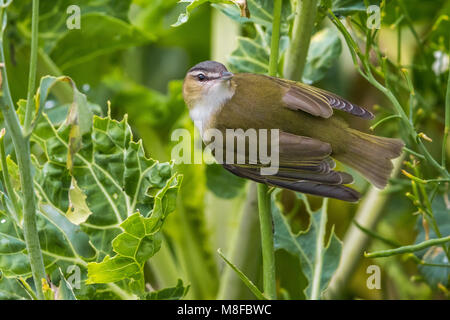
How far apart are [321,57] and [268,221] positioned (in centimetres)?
44

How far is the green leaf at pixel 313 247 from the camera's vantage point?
3.49 ft

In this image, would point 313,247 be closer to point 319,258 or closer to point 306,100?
point 319,258

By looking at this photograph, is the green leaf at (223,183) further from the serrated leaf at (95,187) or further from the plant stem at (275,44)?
the plant stem at (275,44)

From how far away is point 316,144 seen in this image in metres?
0.92

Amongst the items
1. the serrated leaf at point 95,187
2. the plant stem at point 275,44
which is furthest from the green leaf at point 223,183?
the plant stem at point 275,44

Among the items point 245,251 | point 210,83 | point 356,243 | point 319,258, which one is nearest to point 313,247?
point 319,258

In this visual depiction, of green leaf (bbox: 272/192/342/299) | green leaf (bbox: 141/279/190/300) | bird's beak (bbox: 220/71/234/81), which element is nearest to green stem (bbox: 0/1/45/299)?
green leaf (bbox: 141/279/190/300)

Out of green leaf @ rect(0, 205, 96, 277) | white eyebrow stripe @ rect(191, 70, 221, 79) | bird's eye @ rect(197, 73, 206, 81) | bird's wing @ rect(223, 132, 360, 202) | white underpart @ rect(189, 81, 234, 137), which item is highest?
white eyebrow stripe @ rect(191, 70, 221, 79)

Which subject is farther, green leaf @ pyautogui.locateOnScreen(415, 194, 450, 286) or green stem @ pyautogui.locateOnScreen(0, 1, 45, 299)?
green leaf @ pyautogui.locateOnScreen(415, 194, 450, 286)

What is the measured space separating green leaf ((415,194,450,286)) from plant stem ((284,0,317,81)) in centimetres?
39

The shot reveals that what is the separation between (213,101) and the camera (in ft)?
3.26

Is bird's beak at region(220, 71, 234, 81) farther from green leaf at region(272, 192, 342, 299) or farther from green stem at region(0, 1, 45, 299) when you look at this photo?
green stem at region(0, 1, 45, 299)

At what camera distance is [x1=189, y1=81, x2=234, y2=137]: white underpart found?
3.19ft
